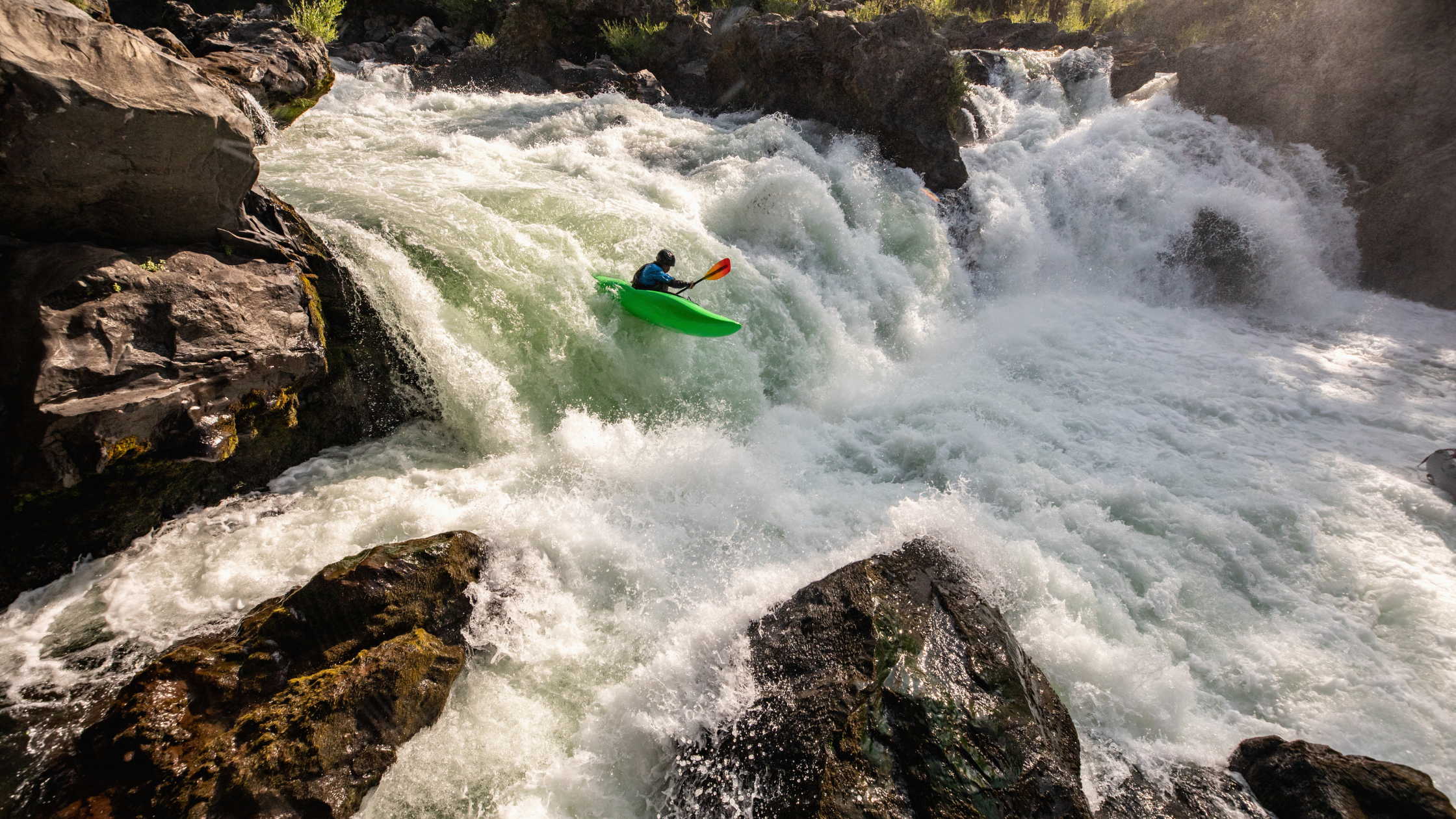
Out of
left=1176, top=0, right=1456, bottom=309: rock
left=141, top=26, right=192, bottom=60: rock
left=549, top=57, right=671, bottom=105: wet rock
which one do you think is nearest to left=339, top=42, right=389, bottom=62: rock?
left=549, top=57, right=671, bottom=105: wet rock

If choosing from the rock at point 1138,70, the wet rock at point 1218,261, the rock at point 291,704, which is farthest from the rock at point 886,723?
the rock at point 1138,70

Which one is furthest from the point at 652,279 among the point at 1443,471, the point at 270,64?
the point at 1443,471

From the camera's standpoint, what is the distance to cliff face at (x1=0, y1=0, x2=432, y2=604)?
2.24 metres

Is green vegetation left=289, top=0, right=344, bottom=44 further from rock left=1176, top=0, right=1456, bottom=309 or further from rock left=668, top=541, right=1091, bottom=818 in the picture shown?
rock left=1176, top=0, right=1456, bottom=309

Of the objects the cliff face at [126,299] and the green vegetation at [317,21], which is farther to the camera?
the green vegetation at [317,21]

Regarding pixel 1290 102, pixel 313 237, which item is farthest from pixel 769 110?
pixel 1290 102

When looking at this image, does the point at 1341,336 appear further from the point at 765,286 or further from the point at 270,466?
the point at 270,466

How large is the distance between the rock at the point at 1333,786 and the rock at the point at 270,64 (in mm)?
8237

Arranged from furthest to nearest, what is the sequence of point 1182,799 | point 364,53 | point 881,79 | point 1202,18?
point 1202,18, point 364,53, point 881,79, point 1182,799

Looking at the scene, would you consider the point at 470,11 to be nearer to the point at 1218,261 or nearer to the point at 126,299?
the point at 126,299

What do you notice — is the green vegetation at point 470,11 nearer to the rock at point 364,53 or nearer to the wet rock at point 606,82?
the rock at point 364,53

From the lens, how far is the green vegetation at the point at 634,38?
33.3ft

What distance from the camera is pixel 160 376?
8.52ft

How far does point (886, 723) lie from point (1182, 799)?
139cm
